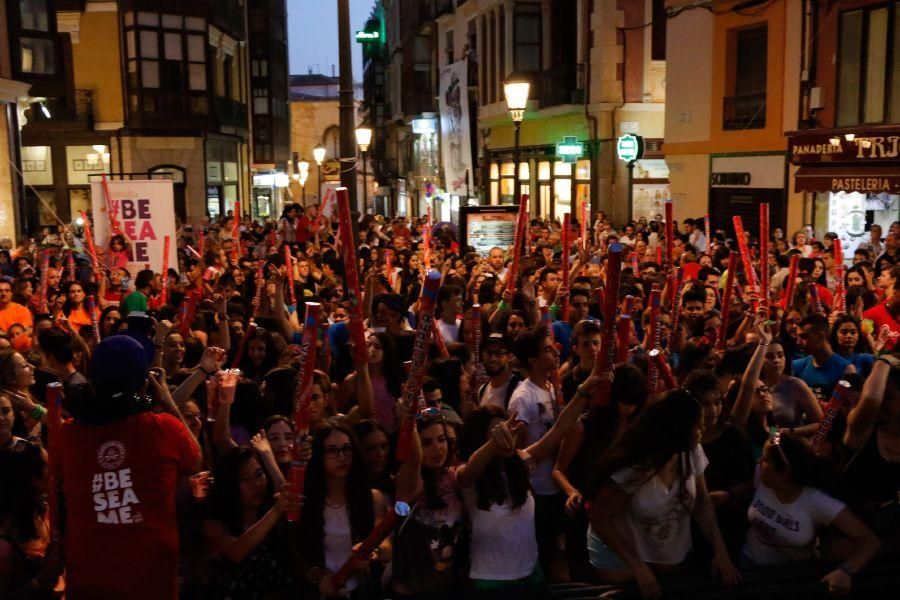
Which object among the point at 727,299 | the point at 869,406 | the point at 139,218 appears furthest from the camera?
the point at 139,218

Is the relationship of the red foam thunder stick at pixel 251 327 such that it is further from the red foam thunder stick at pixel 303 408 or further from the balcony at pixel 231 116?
the balcony at pixel 231 116

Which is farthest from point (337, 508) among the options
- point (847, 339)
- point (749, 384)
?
point (847, 339)

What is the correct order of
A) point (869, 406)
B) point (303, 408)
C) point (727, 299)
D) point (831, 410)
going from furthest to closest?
point (727, 299)
point (869, 406)
point (831, 410)
point (303, 408)

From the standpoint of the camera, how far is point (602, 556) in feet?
14.2

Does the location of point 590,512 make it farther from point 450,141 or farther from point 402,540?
point 450,141

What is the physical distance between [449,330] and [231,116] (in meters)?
34.5

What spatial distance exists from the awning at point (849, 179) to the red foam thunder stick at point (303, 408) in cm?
1391

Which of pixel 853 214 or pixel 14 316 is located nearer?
pixel 14 316

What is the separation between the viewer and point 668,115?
22594 millimetres

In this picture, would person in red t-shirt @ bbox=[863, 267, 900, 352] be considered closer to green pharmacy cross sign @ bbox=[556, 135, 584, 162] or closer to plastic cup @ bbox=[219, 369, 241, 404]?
plastic cup @ bbox=[219, 369, 241, 404]

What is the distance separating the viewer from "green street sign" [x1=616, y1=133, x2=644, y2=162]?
24.2 m

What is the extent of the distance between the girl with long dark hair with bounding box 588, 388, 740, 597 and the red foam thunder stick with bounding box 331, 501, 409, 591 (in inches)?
38.9

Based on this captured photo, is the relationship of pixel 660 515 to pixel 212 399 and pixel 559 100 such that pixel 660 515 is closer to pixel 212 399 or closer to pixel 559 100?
pixel 212 399

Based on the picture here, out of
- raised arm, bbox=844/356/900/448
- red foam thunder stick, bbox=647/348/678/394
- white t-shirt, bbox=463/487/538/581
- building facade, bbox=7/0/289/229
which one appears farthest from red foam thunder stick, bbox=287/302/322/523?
building facade, bbox=7/0/289/229
